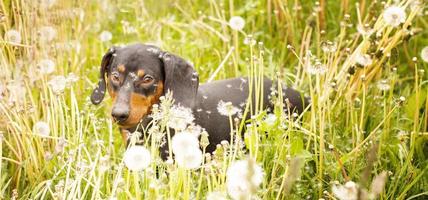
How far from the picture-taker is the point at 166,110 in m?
2.19

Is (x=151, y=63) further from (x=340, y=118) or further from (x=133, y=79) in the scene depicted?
(x=340, y=118)

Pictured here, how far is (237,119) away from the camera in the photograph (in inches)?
93.1

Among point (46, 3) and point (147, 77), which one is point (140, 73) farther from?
point (46, 3)

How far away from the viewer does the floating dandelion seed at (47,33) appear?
329 cm

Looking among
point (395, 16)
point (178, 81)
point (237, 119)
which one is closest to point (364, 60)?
point (395, 16)

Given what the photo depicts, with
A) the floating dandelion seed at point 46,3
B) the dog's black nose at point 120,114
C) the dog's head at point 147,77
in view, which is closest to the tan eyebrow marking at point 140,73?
the dog's head at point 147,77

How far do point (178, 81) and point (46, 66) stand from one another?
2.24 feet

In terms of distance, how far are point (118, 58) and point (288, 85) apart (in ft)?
3.89

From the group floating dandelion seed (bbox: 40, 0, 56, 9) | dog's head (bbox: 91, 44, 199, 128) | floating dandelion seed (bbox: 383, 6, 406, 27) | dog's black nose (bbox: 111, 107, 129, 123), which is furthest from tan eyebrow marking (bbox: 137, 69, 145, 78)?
floating dandelion seed (bbox: 383, 6, 406, 27)

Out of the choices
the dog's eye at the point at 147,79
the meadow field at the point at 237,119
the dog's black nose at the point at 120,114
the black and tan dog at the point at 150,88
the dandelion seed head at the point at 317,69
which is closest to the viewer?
the meadow field at the point at 237,119

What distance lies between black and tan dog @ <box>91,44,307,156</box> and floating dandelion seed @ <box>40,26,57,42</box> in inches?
12.2

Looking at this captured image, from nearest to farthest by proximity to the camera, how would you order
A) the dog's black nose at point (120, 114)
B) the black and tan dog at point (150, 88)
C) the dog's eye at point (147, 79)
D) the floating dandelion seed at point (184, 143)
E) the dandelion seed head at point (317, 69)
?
the floating dandelion seed at point (184, 143) < the dandelion seed head at point (317, 69) < the dog's black nose at point (120, 114) < the black and tan dog at point (150, 88) < the dog's eye at point (147, 79)

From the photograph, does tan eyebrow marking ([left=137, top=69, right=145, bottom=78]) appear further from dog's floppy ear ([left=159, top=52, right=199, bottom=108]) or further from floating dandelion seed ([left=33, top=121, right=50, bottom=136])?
floating dandelion seed ([left=33, top=121, right=50, bottom=136])

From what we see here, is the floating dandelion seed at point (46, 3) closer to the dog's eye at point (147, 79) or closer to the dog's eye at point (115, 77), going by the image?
the dog's eye at point (115, 77)
